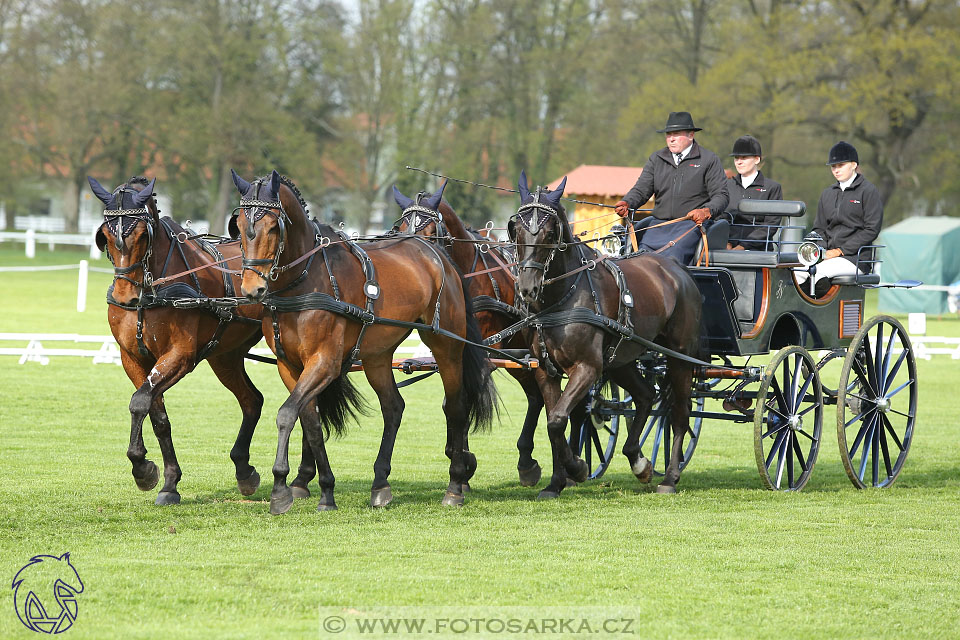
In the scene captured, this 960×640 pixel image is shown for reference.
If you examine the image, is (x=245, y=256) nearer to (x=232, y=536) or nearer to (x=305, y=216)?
(x=305, y=216)

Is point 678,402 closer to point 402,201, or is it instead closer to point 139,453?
point 402,201

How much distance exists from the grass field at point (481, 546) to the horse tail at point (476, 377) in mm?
624

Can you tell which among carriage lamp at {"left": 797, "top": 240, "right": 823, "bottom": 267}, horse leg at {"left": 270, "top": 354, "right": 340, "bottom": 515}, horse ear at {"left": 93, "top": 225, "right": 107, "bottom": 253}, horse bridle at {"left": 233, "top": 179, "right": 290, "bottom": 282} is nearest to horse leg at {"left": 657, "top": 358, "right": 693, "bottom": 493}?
carriage lamp at {"left": 797, "top": 240, "right": 823, "bottom": 267}

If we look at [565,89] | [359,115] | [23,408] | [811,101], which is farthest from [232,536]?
[359,115]

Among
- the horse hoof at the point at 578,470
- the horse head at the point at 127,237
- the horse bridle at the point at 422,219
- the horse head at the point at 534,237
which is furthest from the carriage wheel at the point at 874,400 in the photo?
the horse head at the point at 127,237

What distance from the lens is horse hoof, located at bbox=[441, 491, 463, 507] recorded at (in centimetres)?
770

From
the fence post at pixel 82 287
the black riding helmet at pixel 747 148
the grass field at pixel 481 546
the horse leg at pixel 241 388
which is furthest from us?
the fence post at pixel 82 287

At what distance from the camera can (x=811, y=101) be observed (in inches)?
1478

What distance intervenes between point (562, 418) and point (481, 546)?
1599mm

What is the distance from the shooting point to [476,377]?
8.16m

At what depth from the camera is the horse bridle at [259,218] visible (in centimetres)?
679

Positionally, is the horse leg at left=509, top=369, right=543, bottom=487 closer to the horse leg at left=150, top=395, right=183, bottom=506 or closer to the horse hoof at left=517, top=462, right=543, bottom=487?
the horse hoof at left=517, top=462, right=543, bottom=487

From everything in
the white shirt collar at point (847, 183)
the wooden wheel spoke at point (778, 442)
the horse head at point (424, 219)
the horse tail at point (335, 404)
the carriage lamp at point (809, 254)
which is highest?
the white shirt collar at point (847, 183)

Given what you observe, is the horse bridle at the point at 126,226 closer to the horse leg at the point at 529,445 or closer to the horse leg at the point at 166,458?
the horse leg at the point at 166,458
